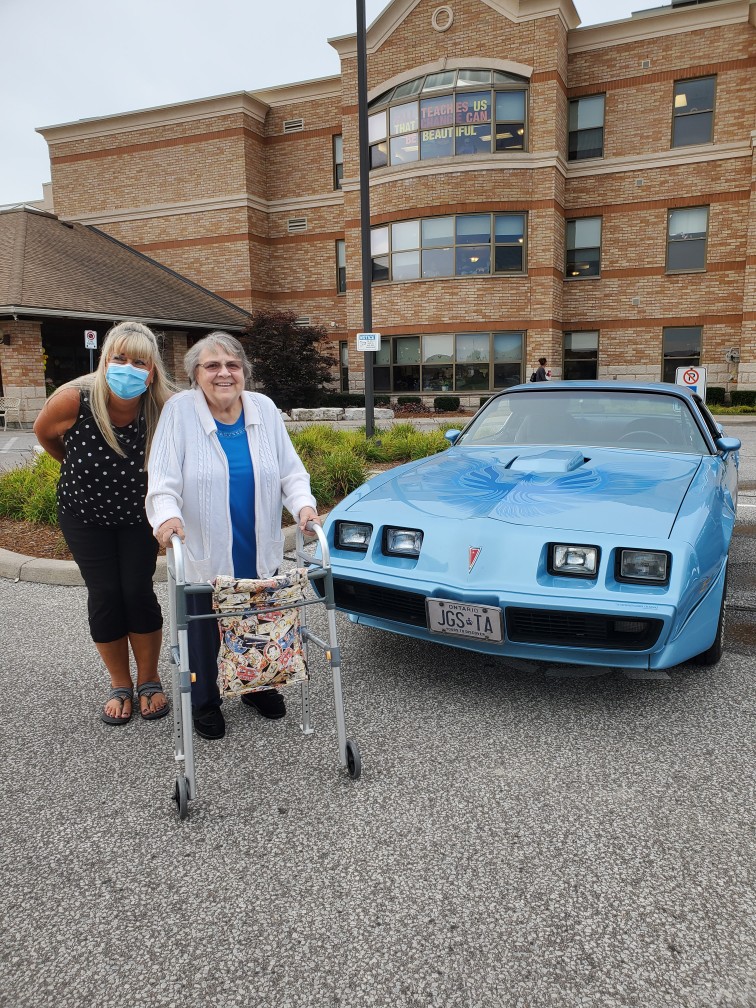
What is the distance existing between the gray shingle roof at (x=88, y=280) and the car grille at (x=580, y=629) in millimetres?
19972

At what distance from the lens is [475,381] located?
23.5 m

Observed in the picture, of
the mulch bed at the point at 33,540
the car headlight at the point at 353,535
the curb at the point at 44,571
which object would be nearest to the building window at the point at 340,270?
the mulch bed at the point at 33,540

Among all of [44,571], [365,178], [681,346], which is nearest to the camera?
[44,571]

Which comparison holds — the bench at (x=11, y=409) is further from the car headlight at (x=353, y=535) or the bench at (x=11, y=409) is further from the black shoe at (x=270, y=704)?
the black shoe at (x=270, y=704)

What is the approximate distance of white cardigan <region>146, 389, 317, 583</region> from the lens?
2.86 meters

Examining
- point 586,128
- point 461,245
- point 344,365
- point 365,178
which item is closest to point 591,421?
point 365,178

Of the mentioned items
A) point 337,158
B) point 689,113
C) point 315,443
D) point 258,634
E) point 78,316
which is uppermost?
point 337,158

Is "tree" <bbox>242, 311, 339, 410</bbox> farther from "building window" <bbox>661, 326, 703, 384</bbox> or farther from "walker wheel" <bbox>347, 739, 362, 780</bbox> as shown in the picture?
"walker wheel" <bbox>347, 739, 362, 780</bbox>

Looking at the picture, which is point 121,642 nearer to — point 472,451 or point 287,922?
point 287,922

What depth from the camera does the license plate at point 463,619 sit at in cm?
312

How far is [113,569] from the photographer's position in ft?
11.0

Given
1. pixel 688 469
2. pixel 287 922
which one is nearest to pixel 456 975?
pixel 287 922

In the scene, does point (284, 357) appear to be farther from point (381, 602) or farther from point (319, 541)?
point (319, 541)

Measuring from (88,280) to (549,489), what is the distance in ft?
76.9
